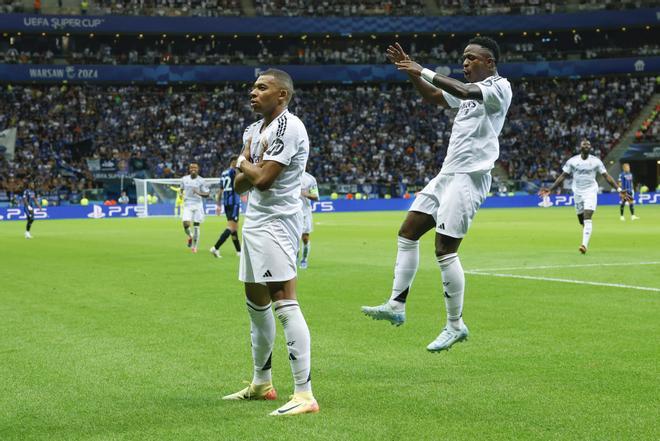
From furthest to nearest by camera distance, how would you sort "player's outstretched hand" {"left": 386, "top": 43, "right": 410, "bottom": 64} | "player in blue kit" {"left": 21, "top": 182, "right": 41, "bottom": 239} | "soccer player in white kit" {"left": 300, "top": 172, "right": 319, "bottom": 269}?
"player in blue kit" {"left": 21, "top": 182, "right": 41, "bottom": 239}
"soccer player in white kit" {"left": 300, "top": 172, "right": 319, "bottom": 269}
"player's outstretched hand" {"left": 386, "top": 43, "right": 410, "bottom": 64}

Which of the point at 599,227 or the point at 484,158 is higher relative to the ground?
the point at 484,158

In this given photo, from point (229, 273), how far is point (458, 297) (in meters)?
10.5

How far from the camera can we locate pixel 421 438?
570cm

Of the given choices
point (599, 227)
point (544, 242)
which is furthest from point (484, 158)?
point (599, 227)

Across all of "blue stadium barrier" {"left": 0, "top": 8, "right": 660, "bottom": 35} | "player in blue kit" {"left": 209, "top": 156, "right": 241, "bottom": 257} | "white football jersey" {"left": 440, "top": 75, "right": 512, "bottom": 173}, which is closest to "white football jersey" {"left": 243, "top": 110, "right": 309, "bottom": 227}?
"white football jersey" {"left": 440, "top": 75, "right": 512, "bottom": 173}

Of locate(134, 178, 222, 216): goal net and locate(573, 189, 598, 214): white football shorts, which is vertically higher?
locate(573, 189, 598, 214): white football shorts

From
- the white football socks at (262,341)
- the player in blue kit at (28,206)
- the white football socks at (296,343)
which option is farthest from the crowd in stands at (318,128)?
the white football socks at (296,343)

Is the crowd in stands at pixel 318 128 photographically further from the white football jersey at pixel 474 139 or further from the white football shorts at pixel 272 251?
the white football shorts at pixel 272 251

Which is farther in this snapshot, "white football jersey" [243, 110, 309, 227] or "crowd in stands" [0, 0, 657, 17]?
"crowd in stands" [0, 0, 657, 17]

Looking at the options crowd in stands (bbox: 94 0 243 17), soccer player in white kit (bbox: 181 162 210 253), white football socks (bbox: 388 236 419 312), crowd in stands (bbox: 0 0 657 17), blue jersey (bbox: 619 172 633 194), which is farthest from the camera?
crowd in stands (bbox: 0 0 657 17)

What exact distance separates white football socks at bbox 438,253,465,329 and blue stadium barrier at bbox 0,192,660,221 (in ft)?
155

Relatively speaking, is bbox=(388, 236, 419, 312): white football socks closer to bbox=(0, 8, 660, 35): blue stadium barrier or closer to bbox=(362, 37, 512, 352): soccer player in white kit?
bbox=(362, 37, 512, 352): soccer player in white kit

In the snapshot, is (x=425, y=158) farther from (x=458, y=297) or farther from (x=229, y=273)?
(x=458, y=297)

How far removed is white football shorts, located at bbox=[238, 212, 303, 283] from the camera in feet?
21.2
